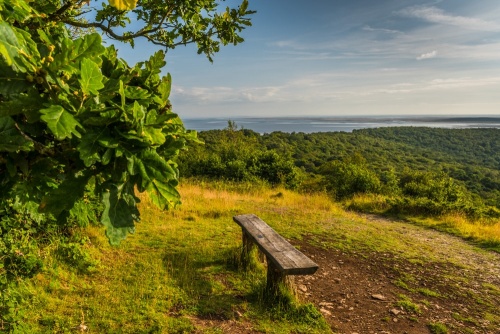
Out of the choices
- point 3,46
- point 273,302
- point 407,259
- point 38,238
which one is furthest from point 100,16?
point 407,259

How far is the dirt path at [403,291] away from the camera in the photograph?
13.4ft

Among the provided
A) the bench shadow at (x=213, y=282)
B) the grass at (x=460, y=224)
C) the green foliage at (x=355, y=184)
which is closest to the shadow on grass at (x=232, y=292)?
the bench shadow at (x=213, y=282)

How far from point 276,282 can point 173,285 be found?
1.42 metres

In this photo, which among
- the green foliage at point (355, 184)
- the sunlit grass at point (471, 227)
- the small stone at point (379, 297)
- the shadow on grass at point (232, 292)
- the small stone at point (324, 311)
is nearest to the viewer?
the shadow on grass at point (232, 292)

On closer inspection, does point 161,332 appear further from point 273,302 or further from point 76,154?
point 76,154

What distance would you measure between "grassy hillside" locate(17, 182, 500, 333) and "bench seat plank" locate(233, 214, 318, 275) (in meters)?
0.56

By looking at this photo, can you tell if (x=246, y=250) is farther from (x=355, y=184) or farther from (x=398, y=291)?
(x=355, y=184)

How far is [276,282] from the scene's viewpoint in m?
4.08

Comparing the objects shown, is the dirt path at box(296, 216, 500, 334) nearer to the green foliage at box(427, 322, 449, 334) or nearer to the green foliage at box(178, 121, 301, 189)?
the green foliage at box(427, 322, 449, 334)

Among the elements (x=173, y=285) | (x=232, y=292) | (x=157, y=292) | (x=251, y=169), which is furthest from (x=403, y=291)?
(x=251, y=169)

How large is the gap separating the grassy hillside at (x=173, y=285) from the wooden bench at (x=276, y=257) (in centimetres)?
25

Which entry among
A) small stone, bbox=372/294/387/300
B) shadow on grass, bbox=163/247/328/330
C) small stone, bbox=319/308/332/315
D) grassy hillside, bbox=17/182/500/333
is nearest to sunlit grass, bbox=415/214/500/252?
grassy hillside, bbox=17/182/500/333

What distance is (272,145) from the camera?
168ft

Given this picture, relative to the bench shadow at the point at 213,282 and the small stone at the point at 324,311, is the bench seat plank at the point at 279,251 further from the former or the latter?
the small stone at the point at 324,311
